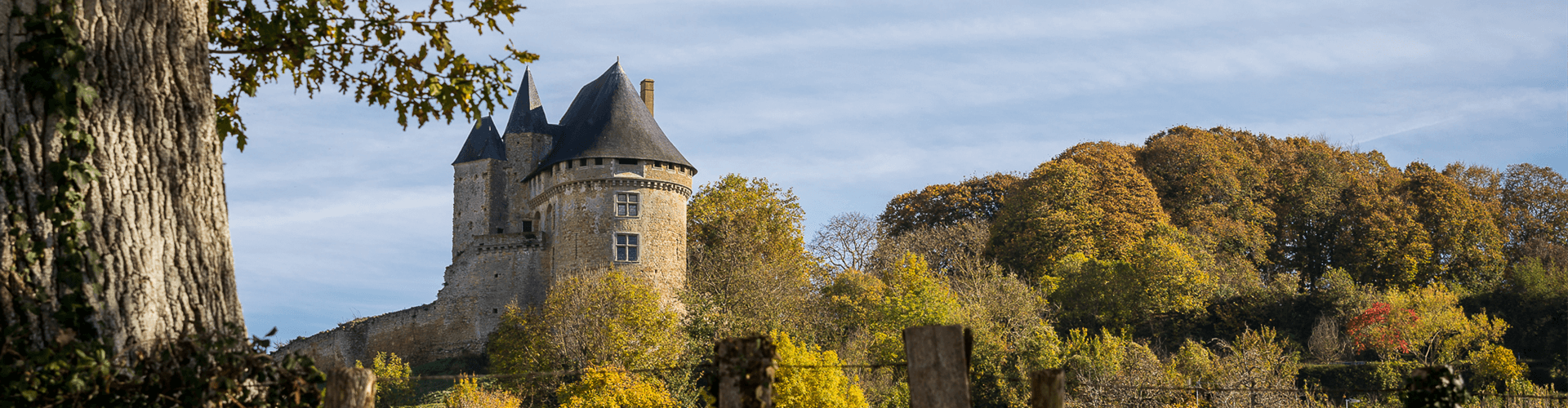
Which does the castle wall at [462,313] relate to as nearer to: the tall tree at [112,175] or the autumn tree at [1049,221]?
the autumn tree at [1049,221]

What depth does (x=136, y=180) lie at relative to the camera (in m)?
7.69

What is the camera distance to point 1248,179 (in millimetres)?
53812

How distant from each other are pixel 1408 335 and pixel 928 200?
903 inches

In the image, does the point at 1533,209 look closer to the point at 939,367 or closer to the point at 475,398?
the point at 475,398

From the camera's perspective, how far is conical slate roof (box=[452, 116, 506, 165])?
4184 centimetres

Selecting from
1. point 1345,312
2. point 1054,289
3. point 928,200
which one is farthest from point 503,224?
point 1345,312

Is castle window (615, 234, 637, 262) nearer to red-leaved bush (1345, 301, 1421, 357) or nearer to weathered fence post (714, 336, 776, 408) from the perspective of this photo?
red-leaved bush (1345, 301, 1421, 357)

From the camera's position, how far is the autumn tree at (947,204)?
186ft

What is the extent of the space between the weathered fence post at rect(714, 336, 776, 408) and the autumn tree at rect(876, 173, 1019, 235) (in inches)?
1871

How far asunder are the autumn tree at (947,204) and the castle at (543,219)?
18294 mm

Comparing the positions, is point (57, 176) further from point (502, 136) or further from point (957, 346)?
point (502, 136)

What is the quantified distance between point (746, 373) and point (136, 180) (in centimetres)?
372

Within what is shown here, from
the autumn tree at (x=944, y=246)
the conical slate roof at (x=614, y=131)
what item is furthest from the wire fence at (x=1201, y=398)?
the autumn tree at (x=944, y=246)

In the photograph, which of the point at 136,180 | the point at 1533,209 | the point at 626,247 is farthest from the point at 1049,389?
the point at 1533,209
